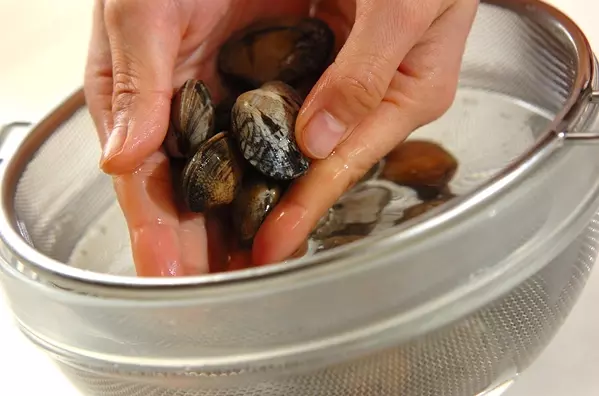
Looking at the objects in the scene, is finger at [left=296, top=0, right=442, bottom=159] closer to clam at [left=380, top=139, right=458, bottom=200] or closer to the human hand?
the human hand

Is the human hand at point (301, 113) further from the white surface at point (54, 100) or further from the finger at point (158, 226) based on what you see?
the white surface at point (54, 100)

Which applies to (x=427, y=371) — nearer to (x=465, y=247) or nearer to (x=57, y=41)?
(x=465, y=247)

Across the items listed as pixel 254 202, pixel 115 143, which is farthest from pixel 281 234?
pixel 115 143

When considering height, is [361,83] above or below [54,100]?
above

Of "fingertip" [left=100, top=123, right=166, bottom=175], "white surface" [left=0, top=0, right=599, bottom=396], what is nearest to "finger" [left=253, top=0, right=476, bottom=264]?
"fingertip" [left=100, top=123, right=166, bottom=175]

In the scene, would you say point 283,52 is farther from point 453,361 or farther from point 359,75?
point 453,361

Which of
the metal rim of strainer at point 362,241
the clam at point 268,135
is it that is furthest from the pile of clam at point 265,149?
the metal rim of strainer at point 362,241

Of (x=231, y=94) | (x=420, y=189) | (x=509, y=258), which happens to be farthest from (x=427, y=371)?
(x=231, y=94)
